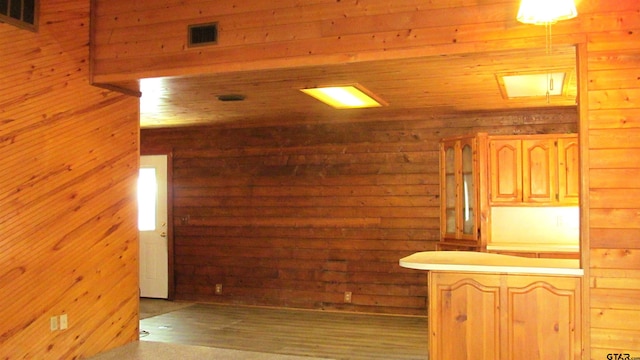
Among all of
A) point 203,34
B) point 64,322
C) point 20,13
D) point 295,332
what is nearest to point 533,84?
point 203,34

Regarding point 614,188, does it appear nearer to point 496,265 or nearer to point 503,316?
point 496,265

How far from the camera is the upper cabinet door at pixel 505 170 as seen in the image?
5895 mm

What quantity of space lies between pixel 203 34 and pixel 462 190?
123 inches

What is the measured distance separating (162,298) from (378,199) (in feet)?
10.8

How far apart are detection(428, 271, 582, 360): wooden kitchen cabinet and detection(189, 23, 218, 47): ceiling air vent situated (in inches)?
89.4

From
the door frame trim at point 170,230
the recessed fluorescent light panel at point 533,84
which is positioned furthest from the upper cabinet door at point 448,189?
the door frame trim at point 170,230

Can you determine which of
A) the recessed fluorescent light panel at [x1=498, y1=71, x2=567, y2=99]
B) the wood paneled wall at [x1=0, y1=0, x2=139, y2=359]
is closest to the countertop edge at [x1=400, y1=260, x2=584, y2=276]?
the recessed fluorescent light panel at [x1=498, y1=71, x2=567, y2=99]

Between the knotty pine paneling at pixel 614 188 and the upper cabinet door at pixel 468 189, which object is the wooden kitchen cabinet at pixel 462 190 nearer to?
the upper cabinet door at pixel 468 189

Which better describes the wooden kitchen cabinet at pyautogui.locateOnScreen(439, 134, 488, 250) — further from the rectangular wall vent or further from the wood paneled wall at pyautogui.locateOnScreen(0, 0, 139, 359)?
the rectangular wall vent

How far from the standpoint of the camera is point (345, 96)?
553cm

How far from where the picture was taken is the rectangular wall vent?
402 centimetres

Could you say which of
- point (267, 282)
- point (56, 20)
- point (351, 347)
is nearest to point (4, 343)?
point (56, 20)

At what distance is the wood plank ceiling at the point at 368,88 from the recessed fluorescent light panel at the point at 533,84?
0.07 metres

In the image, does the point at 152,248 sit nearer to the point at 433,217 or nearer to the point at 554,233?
the point at 433,217
